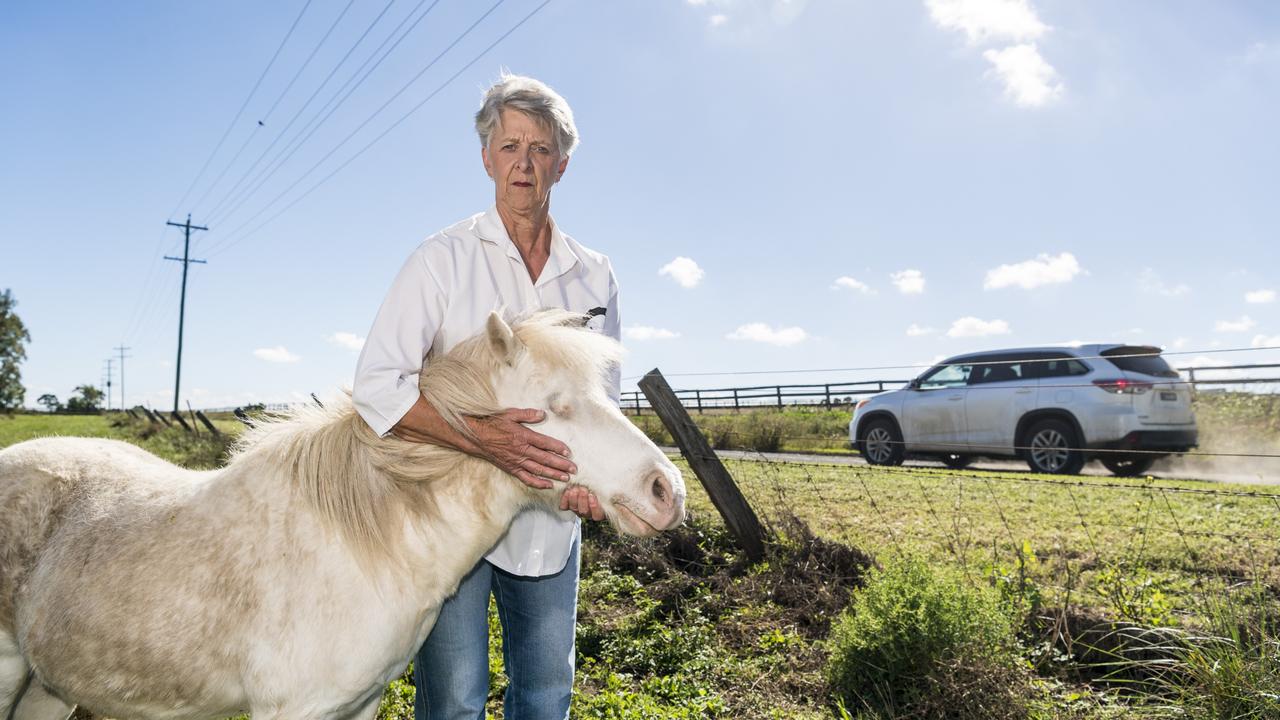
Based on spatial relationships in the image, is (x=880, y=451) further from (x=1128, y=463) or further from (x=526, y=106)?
(x=526, y=106)

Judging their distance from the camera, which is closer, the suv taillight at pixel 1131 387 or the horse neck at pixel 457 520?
the horse neck at pixel 457 520

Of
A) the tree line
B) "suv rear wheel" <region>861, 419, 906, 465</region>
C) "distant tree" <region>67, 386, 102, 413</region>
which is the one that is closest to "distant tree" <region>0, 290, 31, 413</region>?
the tree line

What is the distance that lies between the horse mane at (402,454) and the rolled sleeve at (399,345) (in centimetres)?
7

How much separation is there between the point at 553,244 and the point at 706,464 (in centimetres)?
308

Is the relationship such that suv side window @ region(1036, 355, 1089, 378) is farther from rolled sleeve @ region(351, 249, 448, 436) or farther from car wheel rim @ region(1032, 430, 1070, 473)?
rolled sleeve @ region(351, 249, 448, 436)

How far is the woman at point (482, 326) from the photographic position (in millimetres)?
2068

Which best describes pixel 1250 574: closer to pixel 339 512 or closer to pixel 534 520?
pixel 534 520

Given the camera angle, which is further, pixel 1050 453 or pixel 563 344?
pixel 1050 453

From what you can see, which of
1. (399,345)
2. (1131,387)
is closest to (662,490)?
(399,345)

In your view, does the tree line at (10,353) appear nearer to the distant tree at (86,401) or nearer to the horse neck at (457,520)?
the distant tree at (86,401)

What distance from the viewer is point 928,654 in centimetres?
355

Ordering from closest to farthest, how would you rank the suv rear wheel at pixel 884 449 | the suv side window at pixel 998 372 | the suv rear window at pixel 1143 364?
the suv rear window at pixel 1143 364 < the suv side window at pixel 998 372 < the suv rear wheel at pixel 884 449

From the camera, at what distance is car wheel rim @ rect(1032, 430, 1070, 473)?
33.4 ft

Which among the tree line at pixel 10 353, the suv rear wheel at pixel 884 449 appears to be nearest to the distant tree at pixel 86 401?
the tree line at pixel 10 353
